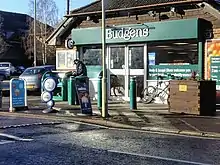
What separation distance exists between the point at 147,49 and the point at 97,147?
9728 mm

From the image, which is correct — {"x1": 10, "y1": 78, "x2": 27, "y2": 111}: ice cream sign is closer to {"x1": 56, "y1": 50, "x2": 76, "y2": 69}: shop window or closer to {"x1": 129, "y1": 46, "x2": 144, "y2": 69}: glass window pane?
{"x1": 129, "y1": 46, "x2": 144, "y2": 69}: glass window pane

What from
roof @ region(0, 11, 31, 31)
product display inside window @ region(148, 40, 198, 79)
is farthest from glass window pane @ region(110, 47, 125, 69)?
roof @ region(0, 11, 31, 31)

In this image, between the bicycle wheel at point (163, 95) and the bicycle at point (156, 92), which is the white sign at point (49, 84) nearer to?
the bicycle at point (156, 92)

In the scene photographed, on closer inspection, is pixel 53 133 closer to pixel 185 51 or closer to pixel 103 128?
pixel 103 128

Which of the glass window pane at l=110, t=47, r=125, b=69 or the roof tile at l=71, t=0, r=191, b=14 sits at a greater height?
the roof tile at l=71, t=0, r=191, b=14

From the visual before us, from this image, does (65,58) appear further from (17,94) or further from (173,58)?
(173,58)

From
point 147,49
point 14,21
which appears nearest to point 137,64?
point 147,49

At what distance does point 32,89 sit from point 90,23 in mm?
5849

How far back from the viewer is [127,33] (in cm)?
1902

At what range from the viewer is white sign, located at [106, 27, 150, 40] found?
727 inches

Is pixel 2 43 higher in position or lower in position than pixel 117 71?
higher

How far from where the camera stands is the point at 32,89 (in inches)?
975

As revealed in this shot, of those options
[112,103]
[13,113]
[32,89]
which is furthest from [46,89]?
[32,89]

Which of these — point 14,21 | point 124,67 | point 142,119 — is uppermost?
point 14,21
